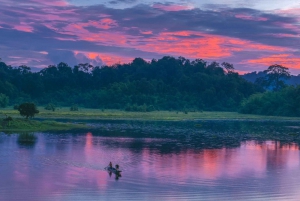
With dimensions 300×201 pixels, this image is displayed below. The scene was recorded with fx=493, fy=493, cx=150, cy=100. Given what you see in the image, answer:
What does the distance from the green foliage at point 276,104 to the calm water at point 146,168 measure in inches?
2574

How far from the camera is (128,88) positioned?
12738 cm

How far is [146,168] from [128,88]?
96327 mm

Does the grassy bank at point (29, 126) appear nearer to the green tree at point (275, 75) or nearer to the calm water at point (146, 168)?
the calm water at point (146, 168)

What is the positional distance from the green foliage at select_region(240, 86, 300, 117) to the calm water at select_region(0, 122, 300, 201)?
2574 inches

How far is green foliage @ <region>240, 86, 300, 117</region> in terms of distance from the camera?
11556 cm

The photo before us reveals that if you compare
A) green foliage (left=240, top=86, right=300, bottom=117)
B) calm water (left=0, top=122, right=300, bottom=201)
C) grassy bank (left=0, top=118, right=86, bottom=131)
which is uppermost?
green foliage (left=240, top=86, right=300, bottom=117)

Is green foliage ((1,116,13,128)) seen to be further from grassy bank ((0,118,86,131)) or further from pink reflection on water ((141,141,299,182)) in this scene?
pink reflection on water ((141,141,299,182))

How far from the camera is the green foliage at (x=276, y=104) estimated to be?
116 meters

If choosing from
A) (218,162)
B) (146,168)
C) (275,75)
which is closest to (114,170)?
(146,168)

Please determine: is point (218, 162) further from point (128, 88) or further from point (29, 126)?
point (128, 88)

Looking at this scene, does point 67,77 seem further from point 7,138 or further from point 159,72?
point 7,138

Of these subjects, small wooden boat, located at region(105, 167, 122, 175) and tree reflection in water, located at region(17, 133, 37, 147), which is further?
tree reflection in water, located at region(17, 133, 37, 147)

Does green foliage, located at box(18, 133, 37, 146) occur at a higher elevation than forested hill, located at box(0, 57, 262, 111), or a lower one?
lower

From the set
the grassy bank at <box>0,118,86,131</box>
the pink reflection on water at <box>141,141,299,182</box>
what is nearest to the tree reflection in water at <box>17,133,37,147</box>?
the grassy bank at <box>0,118,86,131</box>
